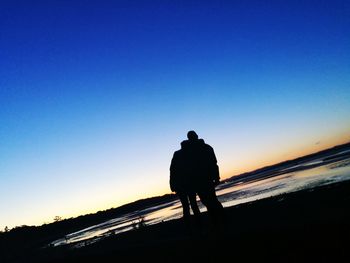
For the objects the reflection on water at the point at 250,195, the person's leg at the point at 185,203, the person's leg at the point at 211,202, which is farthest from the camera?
the reflection on water at the point at 250,195

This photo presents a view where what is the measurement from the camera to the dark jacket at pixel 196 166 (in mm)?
8211

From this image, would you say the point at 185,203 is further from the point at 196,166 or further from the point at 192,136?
the point at 192,136

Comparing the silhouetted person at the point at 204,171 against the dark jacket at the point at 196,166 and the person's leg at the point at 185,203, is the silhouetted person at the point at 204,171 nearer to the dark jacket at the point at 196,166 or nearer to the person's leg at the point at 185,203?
the dark jacket at the point at 196,166

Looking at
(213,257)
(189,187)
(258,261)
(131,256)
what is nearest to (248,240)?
(213,257)

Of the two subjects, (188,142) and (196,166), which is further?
(188,142)

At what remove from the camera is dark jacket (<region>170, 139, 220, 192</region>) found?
8211 mm

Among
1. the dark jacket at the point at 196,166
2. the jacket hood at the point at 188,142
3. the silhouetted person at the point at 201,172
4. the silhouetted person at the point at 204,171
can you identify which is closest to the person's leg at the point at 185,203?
the dark jacket at the point at 196,166

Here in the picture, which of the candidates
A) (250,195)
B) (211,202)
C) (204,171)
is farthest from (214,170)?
(250,195)

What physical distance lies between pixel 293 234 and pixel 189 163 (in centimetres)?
367

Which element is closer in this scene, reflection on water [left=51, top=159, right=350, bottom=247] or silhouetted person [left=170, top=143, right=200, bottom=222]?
silhouetted person [left=170, top=143, right=200, bottom=222]

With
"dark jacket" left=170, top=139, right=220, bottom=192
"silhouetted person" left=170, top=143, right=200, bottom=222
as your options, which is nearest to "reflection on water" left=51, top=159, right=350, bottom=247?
"silhouetted person" left=170, top=143, right=200, bottom=222

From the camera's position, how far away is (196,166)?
827 cm

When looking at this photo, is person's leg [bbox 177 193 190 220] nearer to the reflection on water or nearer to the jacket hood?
the jacket hood

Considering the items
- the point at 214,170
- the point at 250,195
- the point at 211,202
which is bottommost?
the point at 250,195
